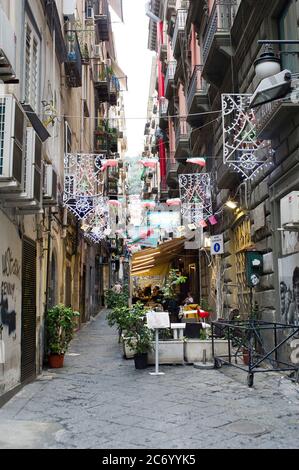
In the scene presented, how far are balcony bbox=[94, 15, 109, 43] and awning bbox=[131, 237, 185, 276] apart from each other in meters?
17.7

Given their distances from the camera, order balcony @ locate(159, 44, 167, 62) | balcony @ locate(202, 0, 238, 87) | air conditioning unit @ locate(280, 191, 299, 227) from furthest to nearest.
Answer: balcony @ locate(159, 44, 167, 62) < balcony @ locate(202, 0, 238, 87) < air conditioning unit @ locate(280, 191, 299, 227)

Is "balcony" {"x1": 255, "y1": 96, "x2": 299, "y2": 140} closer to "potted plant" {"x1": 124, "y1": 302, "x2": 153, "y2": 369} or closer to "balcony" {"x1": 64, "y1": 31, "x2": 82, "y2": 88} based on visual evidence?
"potted plant" {"x1": 124, "y1": 302, "x2": 153, "y2": 369}

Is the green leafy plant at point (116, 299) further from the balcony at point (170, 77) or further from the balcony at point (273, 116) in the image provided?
the balcony at point (170, 77)

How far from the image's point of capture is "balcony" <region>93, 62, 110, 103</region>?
28828 millimetres

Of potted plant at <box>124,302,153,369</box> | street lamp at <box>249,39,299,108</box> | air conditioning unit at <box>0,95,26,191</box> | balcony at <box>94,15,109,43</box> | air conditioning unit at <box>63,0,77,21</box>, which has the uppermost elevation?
balcony at <box>94,15,109,43</box>

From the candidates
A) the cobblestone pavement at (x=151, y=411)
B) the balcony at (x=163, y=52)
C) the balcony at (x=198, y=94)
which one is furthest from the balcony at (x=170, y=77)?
the cobblestone pavement at (x=151, y=411)

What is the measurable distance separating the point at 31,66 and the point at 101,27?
2374 centimetres

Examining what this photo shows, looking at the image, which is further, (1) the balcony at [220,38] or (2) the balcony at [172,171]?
(2) the balcony at [172,171]

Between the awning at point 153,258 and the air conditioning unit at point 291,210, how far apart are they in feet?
30.4

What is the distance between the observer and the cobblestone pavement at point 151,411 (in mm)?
5441

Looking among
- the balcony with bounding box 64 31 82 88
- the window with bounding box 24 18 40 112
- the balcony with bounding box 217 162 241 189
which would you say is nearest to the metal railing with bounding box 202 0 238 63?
the balcony with bounding box 217 162 241 189

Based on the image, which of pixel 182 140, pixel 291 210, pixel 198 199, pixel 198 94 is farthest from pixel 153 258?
pixel 291 210

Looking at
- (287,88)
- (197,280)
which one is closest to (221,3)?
(287,88)

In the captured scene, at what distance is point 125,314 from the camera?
35.0ft
